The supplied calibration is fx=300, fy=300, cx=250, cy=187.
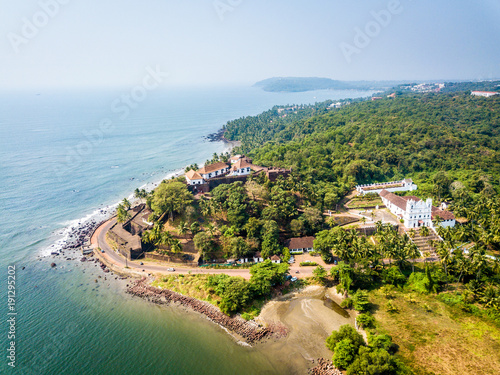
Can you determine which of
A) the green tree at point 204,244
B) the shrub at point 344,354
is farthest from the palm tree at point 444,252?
the green tree at point 204,244

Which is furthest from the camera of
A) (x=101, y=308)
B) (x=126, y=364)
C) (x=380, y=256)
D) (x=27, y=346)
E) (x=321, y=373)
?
(x=380, y=256)

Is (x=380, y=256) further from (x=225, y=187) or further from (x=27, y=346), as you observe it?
(x=27, y=346)

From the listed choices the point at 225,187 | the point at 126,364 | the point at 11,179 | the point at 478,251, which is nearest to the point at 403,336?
the point at 478,251

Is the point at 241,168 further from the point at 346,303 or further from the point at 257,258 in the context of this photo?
the point at 346,303

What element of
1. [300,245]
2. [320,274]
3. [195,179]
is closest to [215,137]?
[195,179]

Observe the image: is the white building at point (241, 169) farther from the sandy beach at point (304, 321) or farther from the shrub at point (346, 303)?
the shrub at point (346, 303)

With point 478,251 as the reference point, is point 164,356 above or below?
below

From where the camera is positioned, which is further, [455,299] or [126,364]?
[455,299]
